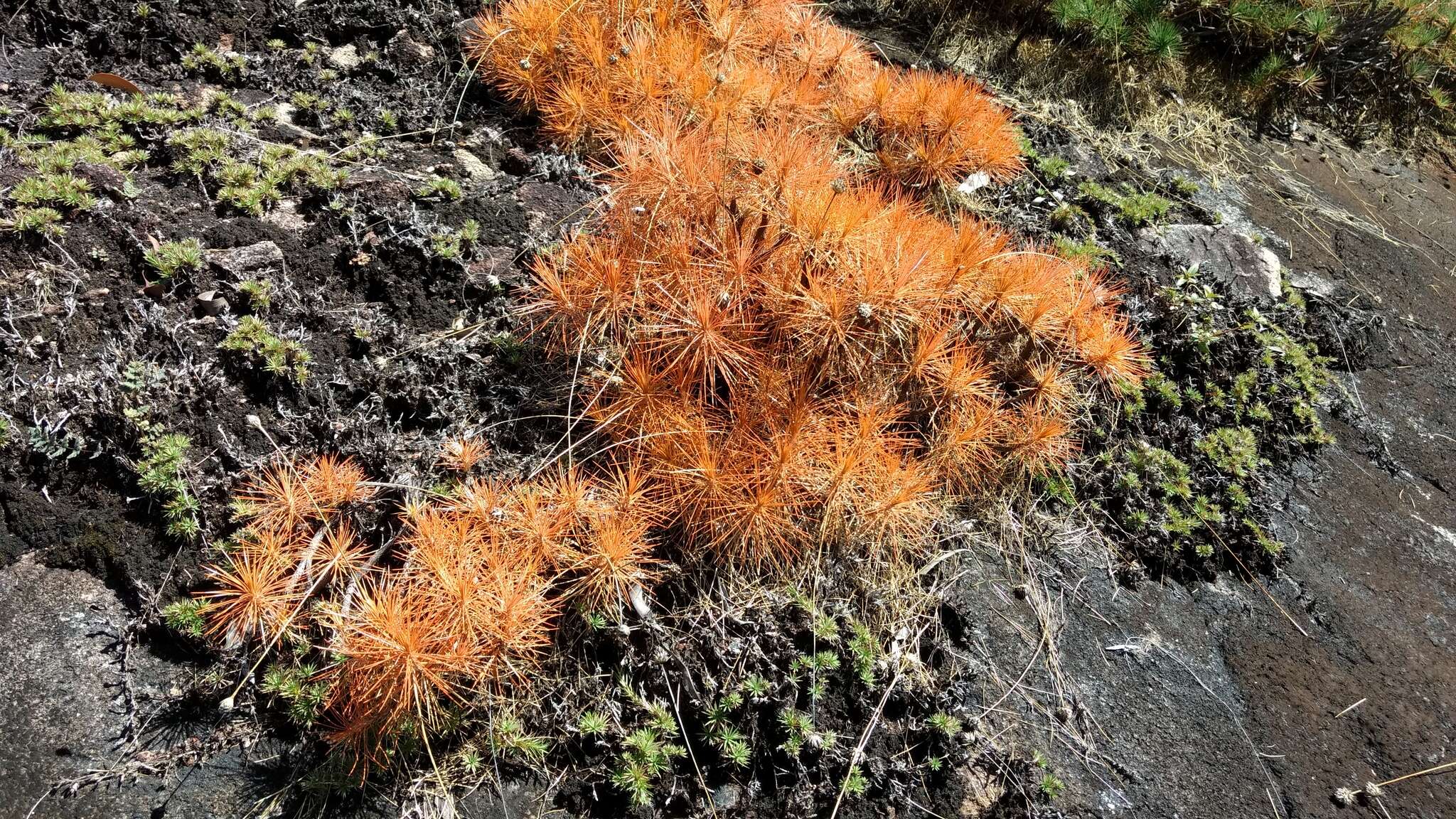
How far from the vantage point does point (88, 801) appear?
1.69m

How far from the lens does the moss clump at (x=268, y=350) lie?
2.29 m

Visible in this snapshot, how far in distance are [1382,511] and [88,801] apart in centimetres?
393

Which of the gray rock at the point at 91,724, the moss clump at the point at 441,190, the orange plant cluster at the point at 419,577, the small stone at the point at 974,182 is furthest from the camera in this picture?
the small stone at the point at 974,182

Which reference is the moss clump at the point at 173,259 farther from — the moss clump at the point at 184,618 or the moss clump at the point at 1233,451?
the moss clump at the point at 1233,451

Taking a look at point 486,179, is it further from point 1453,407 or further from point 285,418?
point 1453,407

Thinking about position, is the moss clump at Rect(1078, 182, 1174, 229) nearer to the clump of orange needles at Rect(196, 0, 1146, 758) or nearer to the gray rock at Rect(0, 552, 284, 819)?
the clump of orange needles at Rect(196, 0, 1146, 758)

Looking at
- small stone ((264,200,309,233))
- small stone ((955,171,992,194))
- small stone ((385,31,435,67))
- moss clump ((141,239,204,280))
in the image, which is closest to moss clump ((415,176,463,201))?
small stone ((264,200,309,233))

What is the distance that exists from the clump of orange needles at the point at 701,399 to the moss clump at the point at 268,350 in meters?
0.31

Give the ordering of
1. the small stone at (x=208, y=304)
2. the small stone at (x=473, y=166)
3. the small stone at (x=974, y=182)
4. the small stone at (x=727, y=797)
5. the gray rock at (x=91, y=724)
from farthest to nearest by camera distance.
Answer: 1. the small stone at (x=974, y=182)
2. the small stone at (x=473, y=166)
3. the small stone at (x=208, y=304)
4. the small stone at (x=727, y=797)
5. the gray rock at (x=91, y=724)

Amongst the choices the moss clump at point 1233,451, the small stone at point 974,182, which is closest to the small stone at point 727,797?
the moss clump at point 1233,451

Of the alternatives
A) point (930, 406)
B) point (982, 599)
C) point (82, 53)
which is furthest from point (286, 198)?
point (982, 599)

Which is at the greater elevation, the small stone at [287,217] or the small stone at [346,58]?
the small stone at [346,58]

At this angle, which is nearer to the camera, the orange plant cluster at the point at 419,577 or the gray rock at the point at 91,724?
the gray rock at the point at 91,724

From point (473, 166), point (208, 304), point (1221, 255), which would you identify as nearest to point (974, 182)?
point (1221, 255)
